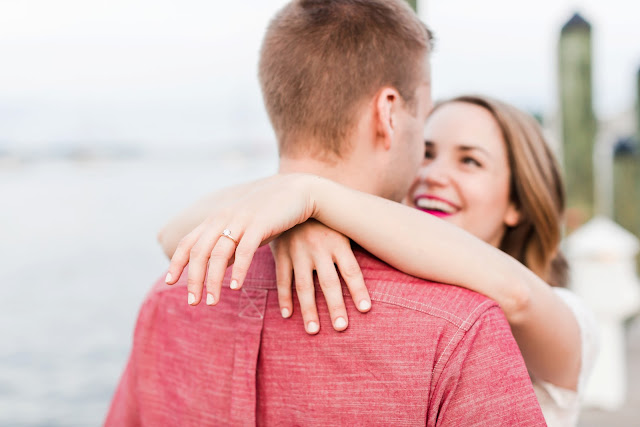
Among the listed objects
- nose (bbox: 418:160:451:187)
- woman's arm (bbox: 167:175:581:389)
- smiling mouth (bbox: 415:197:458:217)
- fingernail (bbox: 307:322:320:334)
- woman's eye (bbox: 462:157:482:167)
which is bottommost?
smiling mouth (bbox: 415:197:458:217)

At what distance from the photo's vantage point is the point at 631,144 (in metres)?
5.86

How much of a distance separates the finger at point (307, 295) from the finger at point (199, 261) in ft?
0.64

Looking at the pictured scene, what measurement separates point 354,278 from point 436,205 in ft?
3.02

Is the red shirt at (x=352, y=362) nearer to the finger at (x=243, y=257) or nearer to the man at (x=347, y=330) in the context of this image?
the man at (x=347, y=330)

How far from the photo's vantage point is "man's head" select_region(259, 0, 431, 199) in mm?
1355

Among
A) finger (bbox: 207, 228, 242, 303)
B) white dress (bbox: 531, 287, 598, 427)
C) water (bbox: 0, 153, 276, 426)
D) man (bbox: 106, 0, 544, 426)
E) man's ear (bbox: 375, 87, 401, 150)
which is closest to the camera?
finger (bbox: 207, 228, 242, 303)

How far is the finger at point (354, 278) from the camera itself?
1189mm

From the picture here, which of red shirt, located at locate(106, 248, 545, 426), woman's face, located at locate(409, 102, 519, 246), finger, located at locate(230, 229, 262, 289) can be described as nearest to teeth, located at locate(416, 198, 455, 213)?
woman's face, located at locate(409, 102, 519, 246)

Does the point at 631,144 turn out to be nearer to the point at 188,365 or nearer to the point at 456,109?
the point at 456,109

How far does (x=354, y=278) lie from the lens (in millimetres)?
1209

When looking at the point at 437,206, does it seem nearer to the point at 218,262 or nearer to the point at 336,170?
Answer: the point at 336,170

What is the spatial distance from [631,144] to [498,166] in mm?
4306

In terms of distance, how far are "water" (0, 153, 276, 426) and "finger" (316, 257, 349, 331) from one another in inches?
199

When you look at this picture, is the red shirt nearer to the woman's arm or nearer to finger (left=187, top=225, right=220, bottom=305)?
the woman's arm
